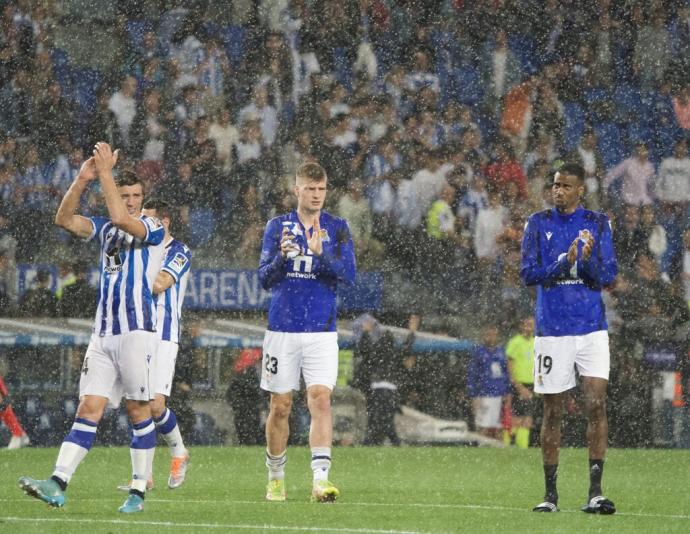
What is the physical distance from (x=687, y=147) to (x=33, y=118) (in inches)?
304

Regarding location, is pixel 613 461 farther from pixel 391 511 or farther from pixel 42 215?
pixel 42 215

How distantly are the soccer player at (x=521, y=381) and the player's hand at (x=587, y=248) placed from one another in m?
6.64

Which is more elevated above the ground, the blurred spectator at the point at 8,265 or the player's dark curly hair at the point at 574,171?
the player's dark curly hair at the point at 574,171

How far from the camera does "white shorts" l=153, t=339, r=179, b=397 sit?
10844 millimetres

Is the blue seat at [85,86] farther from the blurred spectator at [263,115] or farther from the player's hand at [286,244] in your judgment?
the player's hand at [286,244]

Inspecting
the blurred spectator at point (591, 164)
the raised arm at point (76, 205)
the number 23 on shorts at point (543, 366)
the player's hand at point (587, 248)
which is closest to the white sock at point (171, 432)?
the raised arm at point (76, 205)

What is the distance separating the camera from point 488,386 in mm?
15430

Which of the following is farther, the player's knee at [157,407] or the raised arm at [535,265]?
the player's knee at [157,407]

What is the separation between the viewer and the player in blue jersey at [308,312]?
30.6 feet

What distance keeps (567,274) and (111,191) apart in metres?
2.66

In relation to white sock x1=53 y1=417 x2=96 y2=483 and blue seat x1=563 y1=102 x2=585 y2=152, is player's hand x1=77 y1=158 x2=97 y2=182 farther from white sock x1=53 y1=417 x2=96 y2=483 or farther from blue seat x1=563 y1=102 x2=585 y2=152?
blue seat x1=563 y1=102 x2=585 y2=152

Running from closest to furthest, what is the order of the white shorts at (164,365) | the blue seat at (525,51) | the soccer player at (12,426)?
the white shorts at (164,365), the soccer player at (12,426), the blue seat at (525,51)

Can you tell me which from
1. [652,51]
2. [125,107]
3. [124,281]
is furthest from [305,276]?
[652,51]

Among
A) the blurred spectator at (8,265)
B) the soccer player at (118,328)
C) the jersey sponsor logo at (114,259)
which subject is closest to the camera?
the soccer player at (118,328)
